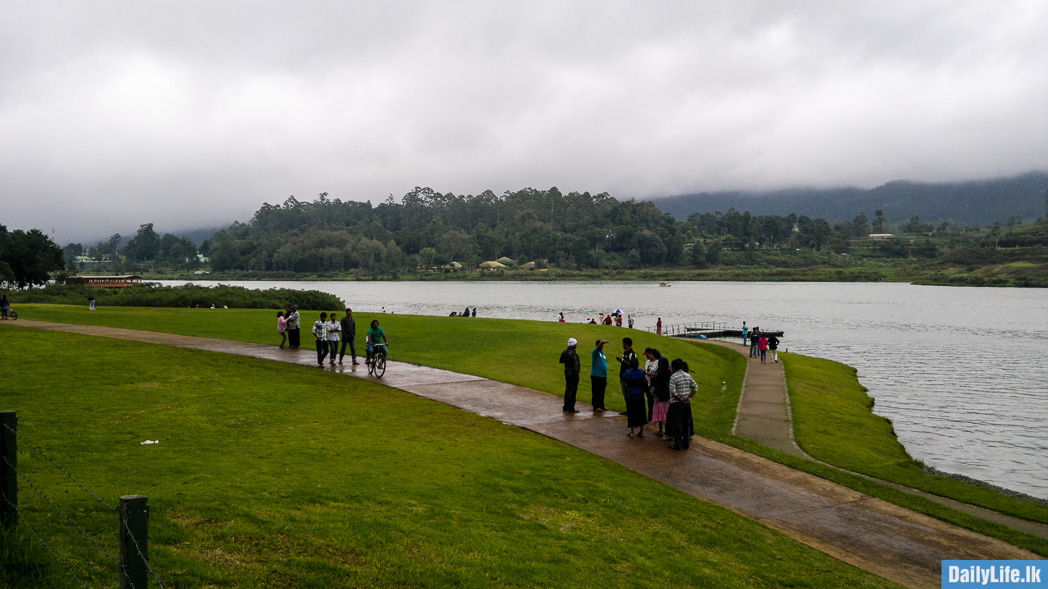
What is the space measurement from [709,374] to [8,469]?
3198 centimetres

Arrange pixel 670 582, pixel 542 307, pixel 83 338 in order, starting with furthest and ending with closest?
pixel 542 307 < pixel 83 338 < pixel 670 582

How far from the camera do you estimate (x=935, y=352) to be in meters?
60.3

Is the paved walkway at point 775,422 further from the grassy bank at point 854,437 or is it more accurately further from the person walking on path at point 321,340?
the person walking on path at point 321,340

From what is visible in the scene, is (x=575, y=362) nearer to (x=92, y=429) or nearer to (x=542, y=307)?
(x=92, y=429)

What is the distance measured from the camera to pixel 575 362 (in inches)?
685

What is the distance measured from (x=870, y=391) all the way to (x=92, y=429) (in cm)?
4032

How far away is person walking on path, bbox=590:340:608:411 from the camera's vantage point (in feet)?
57.6

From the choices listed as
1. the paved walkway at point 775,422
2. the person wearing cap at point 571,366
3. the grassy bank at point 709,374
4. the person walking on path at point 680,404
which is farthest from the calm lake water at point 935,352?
the person wearing cap at point 571,366

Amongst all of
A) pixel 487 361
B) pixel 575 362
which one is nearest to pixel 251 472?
pixel 575 362

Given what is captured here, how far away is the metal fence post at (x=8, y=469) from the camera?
21.0ft

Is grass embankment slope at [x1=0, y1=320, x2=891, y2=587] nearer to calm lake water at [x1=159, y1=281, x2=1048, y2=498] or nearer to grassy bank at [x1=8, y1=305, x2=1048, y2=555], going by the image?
grassy bank at [x1=8, y1=305, x2=1048, y2=555]

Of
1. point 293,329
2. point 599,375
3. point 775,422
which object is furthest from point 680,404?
point 293,329

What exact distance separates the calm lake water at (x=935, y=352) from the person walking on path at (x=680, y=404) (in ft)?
48.5

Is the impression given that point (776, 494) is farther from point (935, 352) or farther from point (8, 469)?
point (935, 352)
